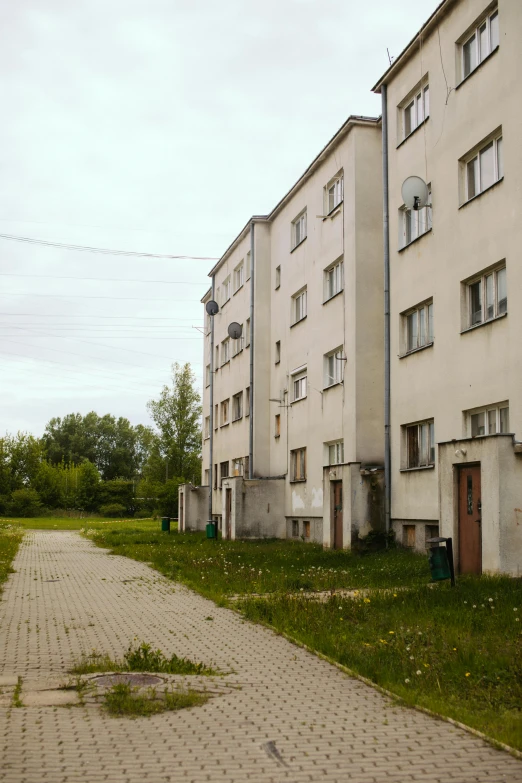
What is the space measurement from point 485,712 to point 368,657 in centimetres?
215

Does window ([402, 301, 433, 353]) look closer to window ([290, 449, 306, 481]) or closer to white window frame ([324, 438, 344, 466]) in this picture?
white window frame ([324, 438, 344, 466])

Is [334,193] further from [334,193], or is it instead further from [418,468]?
[418,468]

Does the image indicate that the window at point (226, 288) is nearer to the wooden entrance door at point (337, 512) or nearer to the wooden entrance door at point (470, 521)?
the wooden entrance door at point (337, 512)

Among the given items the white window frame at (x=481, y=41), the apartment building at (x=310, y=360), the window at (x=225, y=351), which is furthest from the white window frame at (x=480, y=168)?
the window at (x=225, y=351)

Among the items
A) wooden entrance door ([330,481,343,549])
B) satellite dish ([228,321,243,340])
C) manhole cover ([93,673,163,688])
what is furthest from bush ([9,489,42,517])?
manhole cover ([93,673,163,688])

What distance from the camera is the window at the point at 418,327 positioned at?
827 inches

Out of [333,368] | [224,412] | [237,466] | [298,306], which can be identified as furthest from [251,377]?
[224,412]

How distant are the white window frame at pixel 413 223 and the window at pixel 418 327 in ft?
5.52

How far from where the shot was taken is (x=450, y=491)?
54.3 ft

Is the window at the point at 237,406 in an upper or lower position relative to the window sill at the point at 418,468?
upper

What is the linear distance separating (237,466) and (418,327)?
60.7 feet

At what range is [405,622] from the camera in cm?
1077

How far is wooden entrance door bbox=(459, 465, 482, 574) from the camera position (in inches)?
622

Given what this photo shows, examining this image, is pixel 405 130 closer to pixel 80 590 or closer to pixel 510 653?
pixel 80 590
